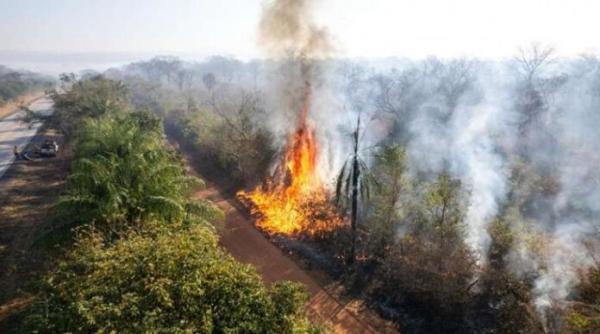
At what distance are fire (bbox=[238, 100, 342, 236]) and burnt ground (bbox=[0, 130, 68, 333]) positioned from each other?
37.9 ft

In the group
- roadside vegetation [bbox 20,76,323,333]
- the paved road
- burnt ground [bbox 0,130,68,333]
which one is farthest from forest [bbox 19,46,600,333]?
the paved road

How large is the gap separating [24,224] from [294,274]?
55.1 ft

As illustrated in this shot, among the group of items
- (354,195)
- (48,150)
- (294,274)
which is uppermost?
(354,195)

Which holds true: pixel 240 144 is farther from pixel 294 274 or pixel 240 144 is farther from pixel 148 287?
pixel 148 287

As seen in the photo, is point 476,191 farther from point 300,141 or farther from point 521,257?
point 300,141

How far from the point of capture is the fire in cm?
2164

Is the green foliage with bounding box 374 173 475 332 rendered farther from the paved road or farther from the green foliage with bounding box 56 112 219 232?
the paved road

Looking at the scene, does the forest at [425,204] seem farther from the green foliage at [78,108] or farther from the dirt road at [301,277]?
the dirt road at [301,277]

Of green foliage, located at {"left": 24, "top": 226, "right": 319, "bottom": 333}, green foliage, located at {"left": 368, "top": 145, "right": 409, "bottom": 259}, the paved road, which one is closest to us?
green foliage, located at {"left": 24, "top": 226, "right": 319, "bottom": 333}

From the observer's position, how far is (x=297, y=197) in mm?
24125

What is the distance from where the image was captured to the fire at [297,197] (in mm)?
21641

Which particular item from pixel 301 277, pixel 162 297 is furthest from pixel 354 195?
pixel 162 297

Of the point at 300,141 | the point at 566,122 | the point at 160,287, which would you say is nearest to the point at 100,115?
the point at 300,141

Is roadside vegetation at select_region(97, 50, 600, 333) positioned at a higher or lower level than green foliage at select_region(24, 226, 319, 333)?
lower
